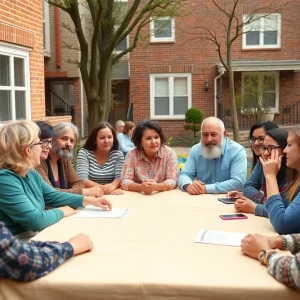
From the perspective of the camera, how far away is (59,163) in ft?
13.6

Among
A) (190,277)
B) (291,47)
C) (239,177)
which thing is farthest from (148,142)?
(291,47)

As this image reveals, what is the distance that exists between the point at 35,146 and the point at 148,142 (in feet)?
5.66

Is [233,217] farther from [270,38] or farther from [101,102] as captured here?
[270,38]

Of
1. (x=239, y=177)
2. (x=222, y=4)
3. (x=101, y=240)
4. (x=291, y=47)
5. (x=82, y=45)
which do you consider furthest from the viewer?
(x=291, y=47)

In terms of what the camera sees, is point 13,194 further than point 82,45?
No

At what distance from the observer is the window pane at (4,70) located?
7.23 m

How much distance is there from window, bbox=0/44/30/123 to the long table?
16.6ft

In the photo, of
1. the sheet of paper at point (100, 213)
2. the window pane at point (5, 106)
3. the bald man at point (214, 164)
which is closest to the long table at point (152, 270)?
the sheet of paper at point (100, 213)

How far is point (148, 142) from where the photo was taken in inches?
169

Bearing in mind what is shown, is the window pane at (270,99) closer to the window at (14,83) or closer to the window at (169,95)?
the window at (169,95)

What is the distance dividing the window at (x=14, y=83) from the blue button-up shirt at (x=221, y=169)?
400 cm

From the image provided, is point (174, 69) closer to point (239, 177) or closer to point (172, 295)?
point (239, 177)

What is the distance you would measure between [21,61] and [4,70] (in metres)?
0.56

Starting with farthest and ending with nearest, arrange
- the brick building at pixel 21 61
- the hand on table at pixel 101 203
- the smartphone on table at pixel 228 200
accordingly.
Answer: the brick building at pixel 21 61, the smartphone on table at pixel 228 200, the hand on table at pixel 101 203
